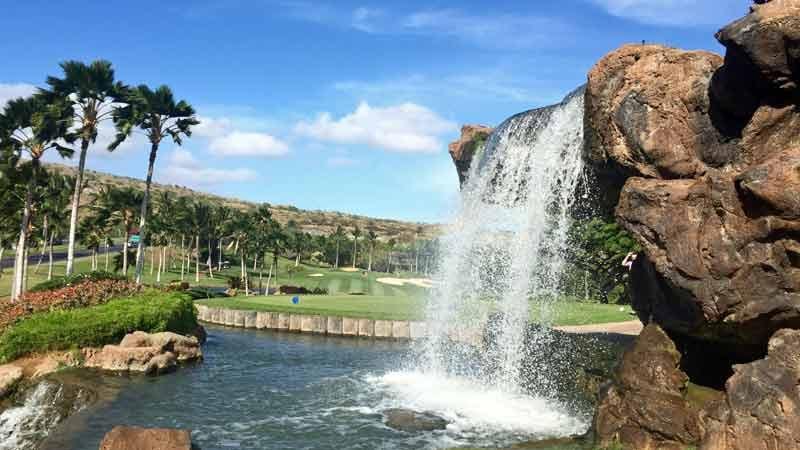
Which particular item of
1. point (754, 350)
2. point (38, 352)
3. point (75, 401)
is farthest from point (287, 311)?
point (754, 350)

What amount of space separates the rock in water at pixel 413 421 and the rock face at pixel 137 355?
11.4 m

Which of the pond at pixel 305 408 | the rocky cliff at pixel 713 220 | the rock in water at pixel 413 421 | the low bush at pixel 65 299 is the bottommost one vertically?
the pond at pixel 305 408

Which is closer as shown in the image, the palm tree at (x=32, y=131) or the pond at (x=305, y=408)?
the pond at (x=305, y=408)

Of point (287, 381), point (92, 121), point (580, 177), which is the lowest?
point (287, 381)

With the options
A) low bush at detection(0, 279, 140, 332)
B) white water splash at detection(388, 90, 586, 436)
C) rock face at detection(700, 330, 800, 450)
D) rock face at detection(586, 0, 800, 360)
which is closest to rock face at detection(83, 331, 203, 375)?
low bush at detection(0, 279, 140, 332)

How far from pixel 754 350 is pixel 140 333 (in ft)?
78.4

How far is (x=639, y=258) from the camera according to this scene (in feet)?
57.8

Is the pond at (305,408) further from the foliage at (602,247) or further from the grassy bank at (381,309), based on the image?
the grassy bank at (381,309)

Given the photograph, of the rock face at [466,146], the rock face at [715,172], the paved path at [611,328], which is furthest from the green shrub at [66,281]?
the rock face at [715,172]

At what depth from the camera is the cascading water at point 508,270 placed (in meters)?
19.9

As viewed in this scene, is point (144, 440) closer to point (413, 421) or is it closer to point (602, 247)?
point (413, 421)

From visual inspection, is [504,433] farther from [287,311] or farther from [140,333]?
[287,311]

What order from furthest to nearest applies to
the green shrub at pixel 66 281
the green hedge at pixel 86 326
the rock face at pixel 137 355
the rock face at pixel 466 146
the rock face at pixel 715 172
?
the green shrub at pixel 66 281 → the rock face at pixel 466 146 → the rock face at pixel 137 355 → the green hedge at pixel 86 326 → the rock face at pixel 715 172

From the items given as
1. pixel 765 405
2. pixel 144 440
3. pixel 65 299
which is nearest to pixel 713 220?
pixel 765 405
